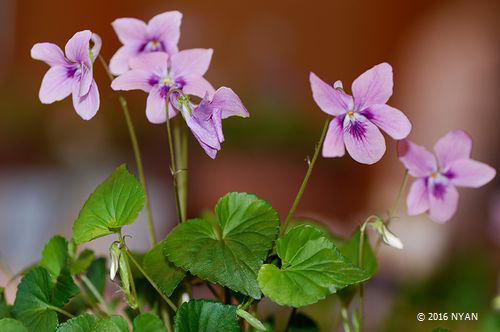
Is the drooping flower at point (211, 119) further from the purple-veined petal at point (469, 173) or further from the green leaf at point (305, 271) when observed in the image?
the purple-veined petal at point (469, 173)

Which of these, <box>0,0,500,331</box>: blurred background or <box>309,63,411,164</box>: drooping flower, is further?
<box>0,0,500,331</box>: blurred background

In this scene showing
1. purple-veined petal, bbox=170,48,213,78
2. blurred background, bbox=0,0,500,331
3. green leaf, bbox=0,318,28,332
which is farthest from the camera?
blurred background, bbox=0,0,500,331

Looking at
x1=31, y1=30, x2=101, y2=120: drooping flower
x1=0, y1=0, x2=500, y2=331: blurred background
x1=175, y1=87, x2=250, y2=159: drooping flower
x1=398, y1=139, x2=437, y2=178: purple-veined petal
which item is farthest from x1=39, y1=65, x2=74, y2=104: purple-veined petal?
x1=0, y1=0, x2=500, y2=331: blurred background

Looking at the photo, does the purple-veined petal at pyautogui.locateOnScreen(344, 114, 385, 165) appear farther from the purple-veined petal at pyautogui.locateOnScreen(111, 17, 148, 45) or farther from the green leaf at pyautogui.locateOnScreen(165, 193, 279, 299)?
the purple-veined petal at pyautogui.locateOnScreen(111, 17, 148, 45)

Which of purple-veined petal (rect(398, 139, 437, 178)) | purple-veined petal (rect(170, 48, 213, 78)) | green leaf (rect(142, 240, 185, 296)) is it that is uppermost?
purple-veined petal (rect(170, 48, 213, 78))

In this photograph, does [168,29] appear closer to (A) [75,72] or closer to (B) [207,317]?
(A) [75,72]

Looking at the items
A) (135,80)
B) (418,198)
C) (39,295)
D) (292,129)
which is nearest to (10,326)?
(39,295)

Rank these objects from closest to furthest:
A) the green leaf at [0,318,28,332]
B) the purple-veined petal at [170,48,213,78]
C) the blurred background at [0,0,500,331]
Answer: the green leaf at [0,318,28,332], the purple-veined petal at [170,48,213,78], the blurred background at [0,0,500,331]

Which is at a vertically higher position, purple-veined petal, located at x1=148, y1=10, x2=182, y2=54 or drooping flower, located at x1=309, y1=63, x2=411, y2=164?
purple-veined petal, located at x1=148, y1=10, x2=182, y2=54
